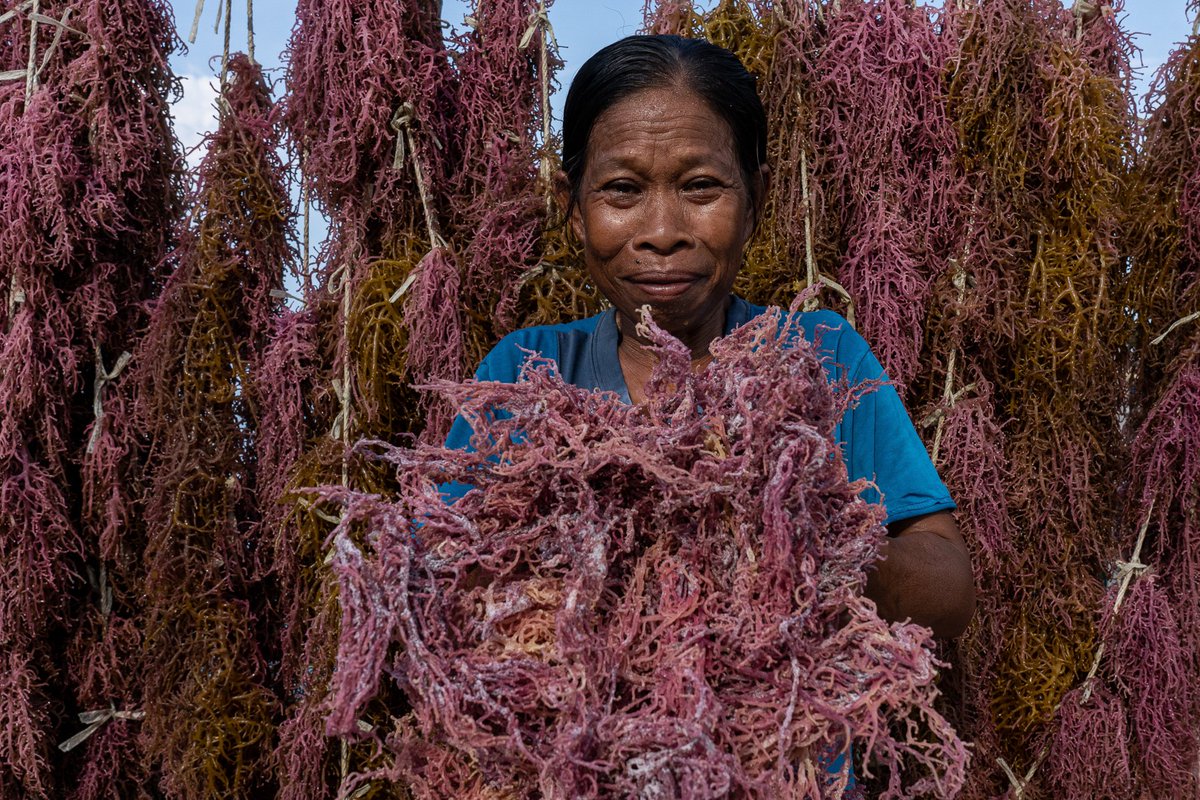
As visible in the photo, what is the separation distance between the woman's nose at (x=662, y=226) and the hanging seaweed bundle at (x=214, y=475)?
0.66m

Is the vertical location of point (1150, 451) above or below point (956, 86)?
below

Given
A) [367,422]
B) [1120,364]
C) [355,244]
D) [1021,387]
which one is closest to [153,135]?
[355,244]

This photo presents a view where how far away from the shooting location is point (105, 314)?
133 cm

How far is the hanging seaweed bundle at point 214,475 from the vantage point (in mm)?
1211

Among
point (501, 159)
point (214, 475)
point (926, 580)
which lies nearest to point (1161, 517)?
point (926, 580)

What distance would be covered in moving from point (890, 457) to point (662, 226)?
0.92 feet

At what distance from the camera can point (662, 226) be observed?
80cm

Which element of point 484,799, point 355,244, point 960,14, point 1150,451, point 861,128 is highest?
point 960,14

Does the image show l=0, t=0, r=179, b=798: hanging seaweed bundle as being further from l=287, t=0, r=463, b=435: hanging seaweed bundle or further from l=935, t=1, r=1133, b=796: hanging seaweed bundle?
l=935, t=1, r=1133, b=796: hanging seaweed bundle

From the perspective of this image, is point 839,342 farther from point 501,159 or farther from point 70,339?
point 70,339

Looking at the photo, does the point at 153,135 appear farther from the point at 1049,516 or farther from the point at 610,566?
the point at 1049,516

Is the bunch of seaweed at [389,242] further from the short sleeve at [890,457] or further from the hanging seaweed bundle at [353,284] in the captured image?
the short sleeve at [890,457]

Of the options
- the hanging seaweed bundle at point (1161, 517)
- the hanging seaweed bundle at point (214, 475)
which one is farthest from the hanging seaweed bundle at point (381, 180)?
the hanging seaweed bundle at point (1161, 517)

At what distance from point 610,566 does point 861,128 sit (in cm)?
81
